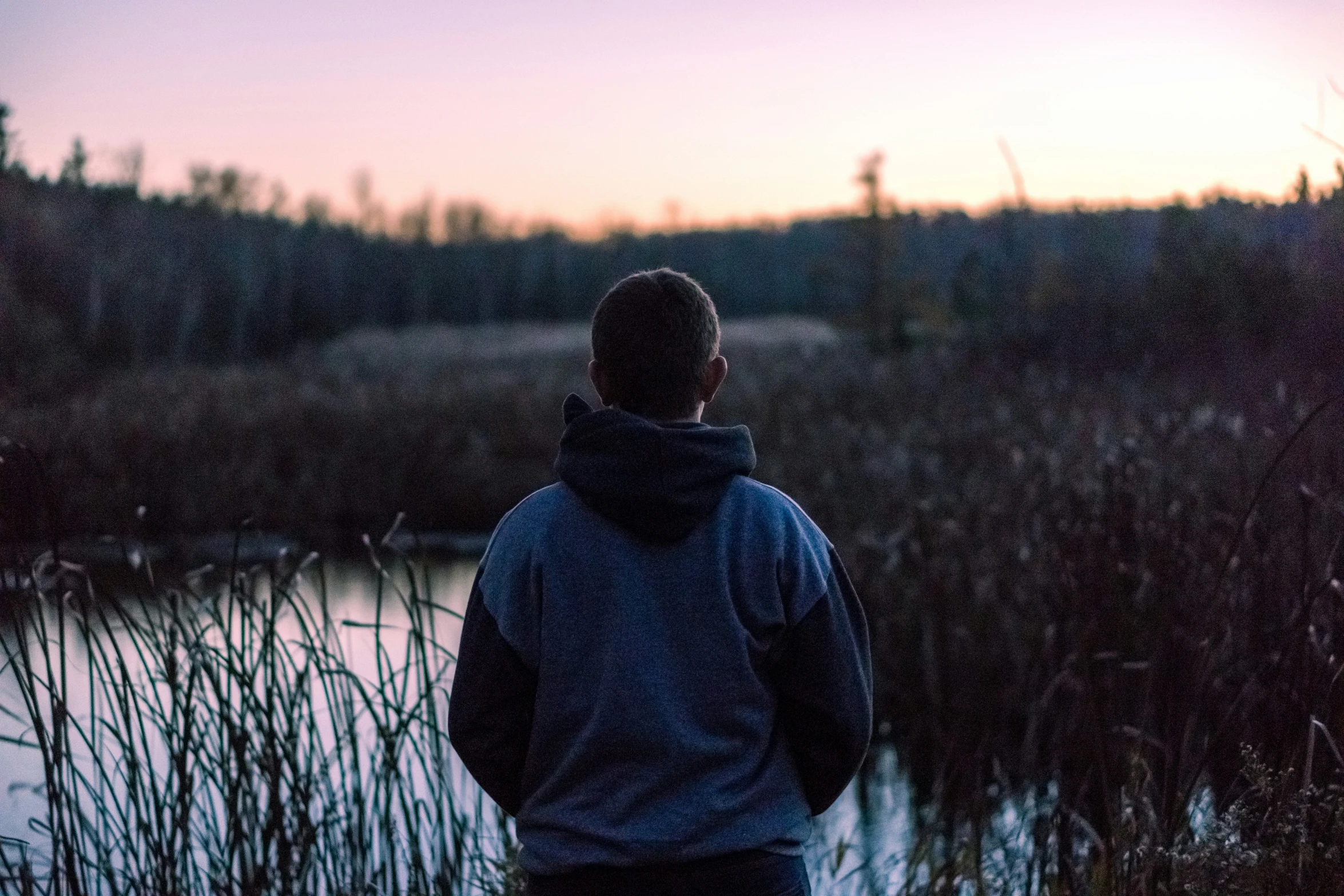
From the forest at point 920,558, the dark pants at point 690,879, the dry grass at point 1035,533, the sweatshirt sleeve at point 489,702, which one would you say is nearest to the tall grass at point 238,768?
the forest at point 920,558

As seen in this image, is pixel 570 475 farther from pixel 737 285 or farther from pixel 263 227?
pixel 737 285

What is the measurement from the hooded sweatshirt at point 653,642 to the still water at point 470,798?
0.92 meters

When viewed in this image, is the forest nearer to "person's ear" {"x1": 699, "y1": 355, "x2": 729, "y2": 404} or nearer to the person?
the person

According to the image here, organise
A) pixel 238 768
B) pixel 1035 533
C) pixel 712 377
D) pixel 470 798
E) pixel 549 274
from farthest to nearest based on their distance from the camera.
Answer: pixel 549 274 < pixel 1035 533 < pixel 470 798 < pixel 238 768 < pixel 712 377

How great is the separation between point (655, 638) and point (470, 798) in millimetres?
3186

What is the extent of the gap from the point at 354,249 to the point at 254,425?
5145cm

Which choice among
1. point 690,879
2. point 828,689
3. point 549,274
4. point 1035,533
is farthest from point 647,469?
point 549,274

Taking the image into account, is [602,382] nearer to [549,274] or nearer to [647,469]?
[647,469]

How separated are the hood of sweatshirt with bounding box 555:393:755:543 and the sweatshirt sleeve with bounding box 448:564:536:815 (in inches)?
7.3

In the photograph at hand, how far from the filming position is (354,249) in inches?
2482

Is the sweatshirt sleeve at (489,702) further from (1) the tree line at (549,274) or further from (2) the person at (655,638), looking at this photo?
(1) the tree line at (549,274)

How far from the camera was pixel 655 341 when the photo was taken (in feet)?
4.73

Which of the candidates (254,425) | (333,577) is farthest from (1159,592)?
(254,425)

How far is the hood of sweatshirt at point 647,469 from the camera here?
1393 millimetres
